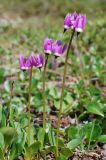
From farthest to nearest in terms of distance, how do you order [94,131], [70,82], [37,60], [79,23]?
[70,82] → [94,131] → [37,60] → [79,23]

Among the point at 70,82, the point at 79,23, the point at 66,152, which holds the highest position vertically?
the point at 79,23

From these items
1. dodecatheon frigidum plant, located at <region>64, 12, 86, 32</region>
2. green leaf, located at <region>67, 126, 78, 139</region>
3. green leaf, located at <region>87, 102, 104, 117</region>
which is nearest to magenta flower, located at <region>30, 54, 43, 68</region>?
dodecatheon frigidum plant, located at <region>64, 12, 86, 32</region>

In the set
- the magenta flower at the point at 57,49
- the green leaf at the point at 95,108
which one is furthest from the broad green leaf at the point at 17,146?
the green leaf at the point at 95,108

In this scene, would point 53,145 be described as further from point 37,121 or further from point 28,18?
point 28,18

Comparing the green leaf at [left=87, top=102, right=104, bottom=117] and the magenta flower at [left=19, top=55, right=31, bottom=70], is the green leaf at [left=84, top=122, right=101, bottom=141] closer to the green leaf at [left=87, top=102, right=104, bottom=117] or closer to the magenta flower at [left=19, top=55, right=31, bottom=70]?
the green leaf at [left=87, top=102, right=104, bottom=117]

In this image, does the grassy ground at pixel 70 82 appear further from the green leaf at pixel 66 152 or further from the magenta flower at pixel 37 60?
the magenta flower at pixel 37 60

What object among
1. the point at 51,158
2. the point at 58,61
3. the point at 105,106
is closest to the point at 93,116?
the point at 105,106

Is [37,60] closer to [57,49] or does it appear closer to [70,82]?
[57,49]

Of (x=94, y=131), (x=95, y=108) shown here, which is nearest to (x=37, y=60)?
(x=94, y=131)
